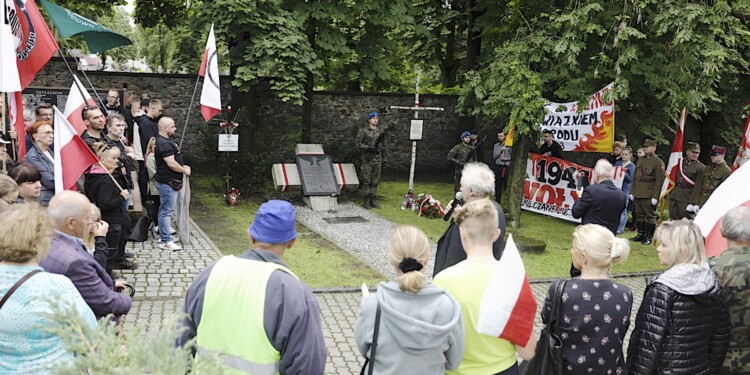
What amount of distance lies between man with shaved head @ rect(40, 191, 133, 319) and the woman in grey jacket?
68.2 inches

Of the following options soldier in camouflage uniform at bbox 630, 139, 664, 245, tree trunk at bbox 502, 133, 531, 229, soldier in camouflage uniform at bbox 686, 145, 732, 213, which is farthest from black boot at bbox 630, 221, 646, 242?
tree trunk at bbox 502, 133, 531, 229

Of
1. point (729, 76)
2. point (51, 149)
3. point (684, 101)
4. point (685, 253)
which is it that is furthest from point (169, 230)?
point (729, 76)

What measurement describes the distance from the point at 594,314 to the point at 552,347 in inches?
12.3

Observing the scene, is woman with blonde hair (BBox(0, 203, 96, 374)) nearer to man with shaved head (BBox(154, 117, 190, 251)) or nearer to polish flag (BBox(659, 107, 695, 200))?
man with shaved head (BBox(154, 117, 190, 251))

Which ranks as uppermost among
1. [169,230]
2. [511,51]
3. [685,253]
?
[511,51]

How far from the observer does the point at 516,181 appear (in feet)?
42.4

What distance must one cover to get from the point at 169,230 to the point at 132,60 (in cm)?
3464

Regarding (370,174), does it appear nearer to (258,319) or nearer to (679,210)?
(679,210)

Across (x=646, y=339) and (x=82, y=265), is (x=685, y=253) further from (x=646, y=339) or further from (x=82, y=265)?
(x=82, y=265)

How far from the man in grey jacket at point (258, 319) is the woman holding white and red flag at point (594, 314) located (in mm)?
1545

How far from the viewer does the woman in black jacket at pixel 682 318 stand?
153 inches

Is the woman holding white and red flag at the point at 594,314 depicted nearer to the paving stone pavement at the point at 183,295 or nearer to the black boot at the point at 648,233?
the paving stone pavement at the point at 183,295

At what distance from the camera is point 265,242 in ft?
10.9

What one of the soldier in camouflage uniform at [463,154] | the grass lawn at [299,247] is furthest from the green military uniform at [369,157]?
the grass lawn at [299,247]
